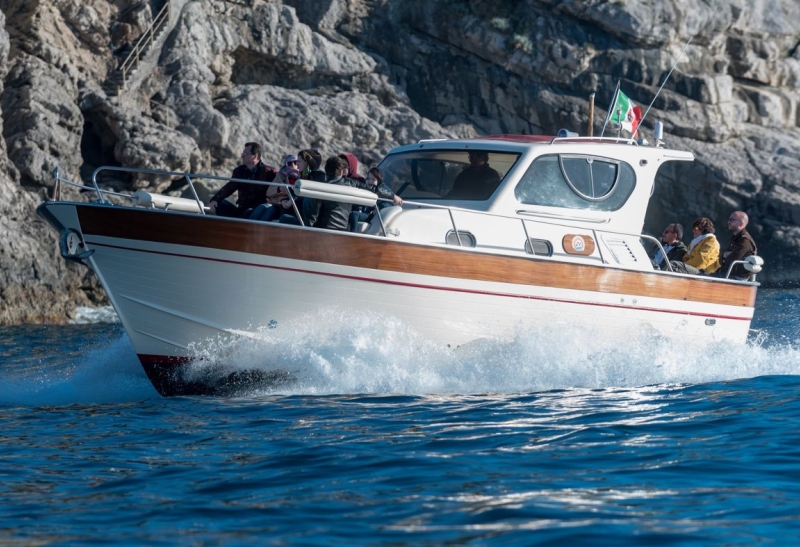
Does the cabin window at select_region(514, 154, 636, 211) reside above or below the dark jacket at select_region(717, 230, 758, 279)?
above

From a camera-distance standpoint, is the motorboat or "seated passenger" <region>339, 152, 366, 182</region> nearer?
the motorboat

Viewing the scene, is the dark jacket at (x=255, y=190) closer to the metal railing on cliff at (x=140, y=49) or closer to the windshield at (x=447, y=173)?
the windshield at (x=447, y=173)

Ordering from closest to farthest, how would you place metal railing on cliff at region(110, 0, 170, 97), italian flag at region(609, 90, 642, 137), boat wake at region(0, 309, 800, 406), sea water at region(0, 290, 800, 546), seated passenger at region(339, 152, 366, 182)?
sea water at region(0, 290, 800, 546)
boat wake at region(0, 309, 800, 406)
seated passenger at region(339, 152, 366, 182)
italian flag at region(609, 90, 642, 137)
metal railing on cliff at region(110, 0, 170, 97)

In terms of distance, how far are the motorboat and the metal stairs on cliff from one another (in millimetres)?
13811

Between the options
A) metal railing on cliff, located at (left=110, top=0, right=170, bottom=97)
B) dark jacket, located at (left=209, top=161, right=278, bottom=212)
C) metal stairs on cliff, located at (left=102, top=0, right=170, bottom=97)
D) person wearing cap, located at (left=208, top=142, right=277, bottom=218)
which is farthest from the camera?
metal railing on cliff, located at (left=110, top=0, right=170, bottom=97)

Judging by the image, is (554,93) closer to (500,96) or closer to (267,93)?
(500,96)

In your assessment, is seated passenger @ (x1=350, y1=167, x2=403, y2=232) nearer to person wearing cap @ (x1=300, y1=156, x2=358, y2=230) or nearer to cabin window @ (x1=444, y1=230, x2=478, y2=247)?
person wearing cap @ (x1=300, y1=156, x2=358, y2=230)

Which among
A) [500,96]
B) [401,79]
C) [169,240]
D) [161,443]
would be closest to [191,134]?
[401,79]

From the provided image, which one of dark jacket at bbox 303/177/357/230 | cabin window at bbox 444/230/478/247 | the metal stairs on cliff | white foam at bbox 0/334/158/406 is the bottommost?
white foam at bbox 0/334/158/406

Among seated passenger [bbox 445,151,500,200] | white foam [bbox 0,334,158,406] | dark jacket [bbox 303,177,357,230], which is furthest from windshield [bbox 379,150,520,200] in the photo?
white foam [bbox 0,334,158,406]

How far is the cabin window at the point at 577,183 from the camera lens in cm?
1005

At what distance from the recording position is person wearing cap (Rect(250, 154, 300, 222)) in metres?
8.92

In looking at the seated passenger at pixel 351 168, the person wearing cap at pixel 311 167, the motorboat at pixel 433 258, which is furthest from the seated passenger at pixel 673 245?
the person wearing cap at pixel 311 167

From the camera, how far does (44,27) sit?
856 inches
